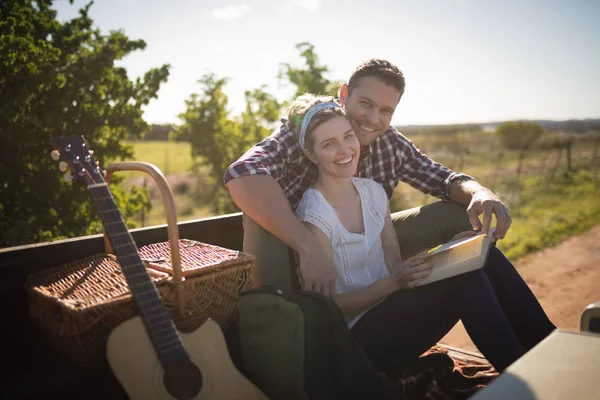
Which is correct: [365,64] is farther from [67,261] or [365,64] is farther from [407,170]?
[67,261]

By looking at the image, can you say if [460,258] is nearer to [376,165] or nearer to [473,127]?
[376,165]

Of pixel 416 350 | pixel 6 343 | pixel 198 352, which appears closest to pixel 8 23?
pixel 6 343

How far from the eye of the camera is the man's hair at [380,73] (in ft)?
10.1

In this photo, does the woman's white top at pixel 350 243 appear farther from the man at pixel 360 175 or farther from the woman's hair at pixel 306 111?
the woman's hair at pixel 306 111

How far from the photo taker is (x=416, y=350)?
2312 mm

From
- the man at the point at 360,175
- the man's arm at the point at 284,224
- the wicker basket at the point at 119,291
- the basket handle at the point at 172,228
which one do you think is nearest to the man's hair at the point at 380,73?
the man at the point at 360,175

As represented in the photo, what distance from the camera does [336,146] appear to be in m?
2.54

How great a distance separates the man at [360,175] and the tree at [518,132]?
29.1 meters

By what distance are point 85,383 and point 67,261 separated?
0.62m

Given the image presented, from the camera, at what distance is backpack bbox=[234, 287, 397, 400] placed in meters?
1.88

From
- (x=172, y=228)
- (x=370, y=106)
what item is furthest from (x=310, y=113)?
(x=172, y=228)

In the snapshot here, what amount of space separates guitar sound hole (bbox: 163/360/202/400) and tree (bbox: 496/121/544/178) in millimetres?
31119

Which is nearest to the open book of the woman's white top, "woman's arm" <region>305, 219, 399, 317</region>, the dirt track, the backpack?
"woman's arm" <region>305, 219, 399, 317</region>

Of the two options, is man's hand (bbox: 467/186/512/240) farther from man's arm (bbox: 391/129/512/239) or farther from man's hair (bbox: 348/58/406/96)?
man's hair (bbox: 348/58/406/96)
